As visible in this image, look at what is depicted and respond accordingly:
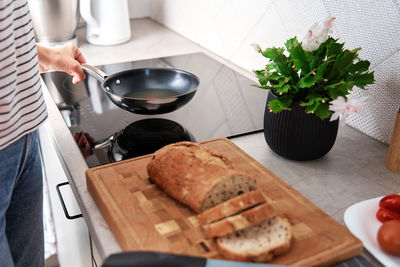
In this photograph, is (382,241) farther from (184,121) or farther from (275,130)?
(184,121)

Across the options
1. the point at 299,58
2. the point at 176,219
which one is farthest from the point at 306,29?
the point at 176,219

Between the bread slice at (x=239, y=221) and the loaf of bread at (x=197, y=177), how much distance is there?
0.06 meters

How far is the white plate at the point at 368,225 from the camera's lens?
26.4 inches

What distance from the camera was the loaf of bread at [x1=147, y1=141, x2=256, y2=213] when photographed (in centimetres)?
71

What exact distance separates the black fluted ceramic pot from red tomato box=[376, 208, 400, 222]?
0.21 metres

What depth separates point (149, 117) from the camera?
1178mm

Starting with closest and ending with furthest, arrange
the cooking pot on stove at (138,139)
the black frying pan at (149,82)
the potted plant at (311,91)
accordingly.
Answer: the potted plant at (311,91), the cooking pot on stove at (138,139), the black frying pan at (149,82)

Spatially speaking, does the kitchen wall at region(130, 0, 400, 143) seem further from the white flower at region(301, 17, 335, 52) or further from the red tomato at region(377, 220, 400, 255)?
the red tomato at region(377, 220, 400, 255)

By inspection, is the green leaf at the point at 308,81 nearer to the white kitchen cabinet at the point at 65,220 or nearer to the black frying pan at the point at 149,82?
the black frying pan at the point at 149,82

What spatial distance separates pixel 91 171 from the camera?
32.9 inches

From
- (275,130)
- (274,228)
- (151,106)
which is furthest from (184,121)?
(274,228)

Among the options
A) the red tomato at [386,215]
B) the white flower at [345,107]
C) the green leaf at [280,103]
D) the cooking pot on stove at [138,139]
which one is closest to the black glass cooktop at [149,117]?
the cooking pot on stove at [138,139]

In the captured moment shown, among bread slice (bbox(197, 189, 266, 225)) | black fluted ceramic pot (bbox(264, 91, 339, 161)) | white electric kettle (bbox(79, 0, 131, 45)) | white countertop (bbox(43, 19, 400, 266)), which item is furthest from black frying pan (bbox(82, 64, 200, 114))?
white electric kettle (bbox(79, 0, 131, 45))

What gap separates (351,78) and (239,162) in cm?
29
